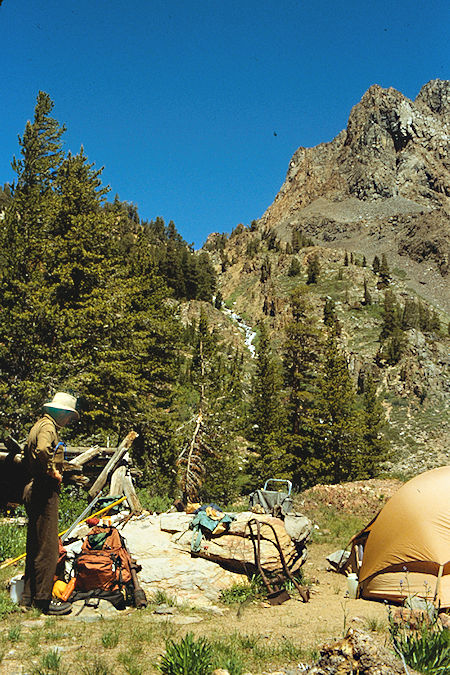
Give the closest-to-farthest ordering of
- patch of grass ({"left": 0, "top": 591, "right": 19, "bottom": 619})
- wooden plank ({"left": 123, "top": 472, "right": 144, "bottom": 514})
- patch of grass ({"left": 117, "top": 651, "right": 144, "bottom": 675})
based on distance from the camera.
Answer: patch of grass ({"left": 117, "top": 651, "right": 144, "bottom": 675}) < patch of grass ({"left": 0, "top": 591, "right": 19, "bottom": 619}) < wooden plank ({"left": 123, "top": 472, "right": 144, "bottom": 514})

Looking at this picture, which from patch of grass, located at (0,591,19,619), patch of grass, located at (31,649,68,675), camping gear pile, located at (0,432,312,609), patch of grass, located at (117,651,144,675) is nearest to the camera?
patch of grass, located at (31,649,68,675)

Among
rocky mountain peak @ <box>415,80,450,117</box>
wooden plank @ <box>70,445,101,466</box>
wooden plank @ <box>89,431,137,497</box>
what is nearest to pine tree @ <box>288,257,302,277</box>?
wooden plank @ <box>89,431,137,497</box>

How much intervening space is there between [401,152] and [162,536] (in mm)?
181305

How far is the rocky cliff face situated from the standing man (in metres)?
122

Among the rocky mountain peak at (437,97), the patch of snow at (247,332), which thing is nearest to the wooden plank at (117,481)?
the patch of snow at (247,332)

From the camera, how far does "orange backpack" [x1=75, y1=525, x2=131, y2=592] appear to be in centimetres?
654

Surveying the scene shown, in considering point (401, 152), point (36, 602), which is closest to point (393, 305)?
point (36, 602)

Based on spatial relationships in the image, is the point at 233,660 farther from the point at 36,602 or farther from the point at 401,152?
the point at 401,152

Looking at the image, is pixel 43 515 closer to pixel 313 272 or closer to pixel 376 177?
pixel 313 272

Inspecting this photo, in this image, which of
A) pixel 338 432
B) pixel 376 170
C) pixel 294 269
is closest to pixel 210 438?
pixel 338 432

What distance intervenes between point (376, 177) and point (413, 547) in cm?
16497

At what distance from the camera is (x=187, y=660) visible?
13.0 ft

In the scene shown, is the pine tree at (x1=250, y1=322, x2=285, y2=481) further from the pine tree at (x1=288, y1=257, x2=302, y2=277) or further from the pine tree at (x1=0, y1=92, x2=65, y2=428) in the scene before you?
the pine tree at (x1=288, y1=257, x2=302, y2=277)

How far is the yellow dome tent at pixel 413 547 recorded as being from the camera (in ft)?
25.3
